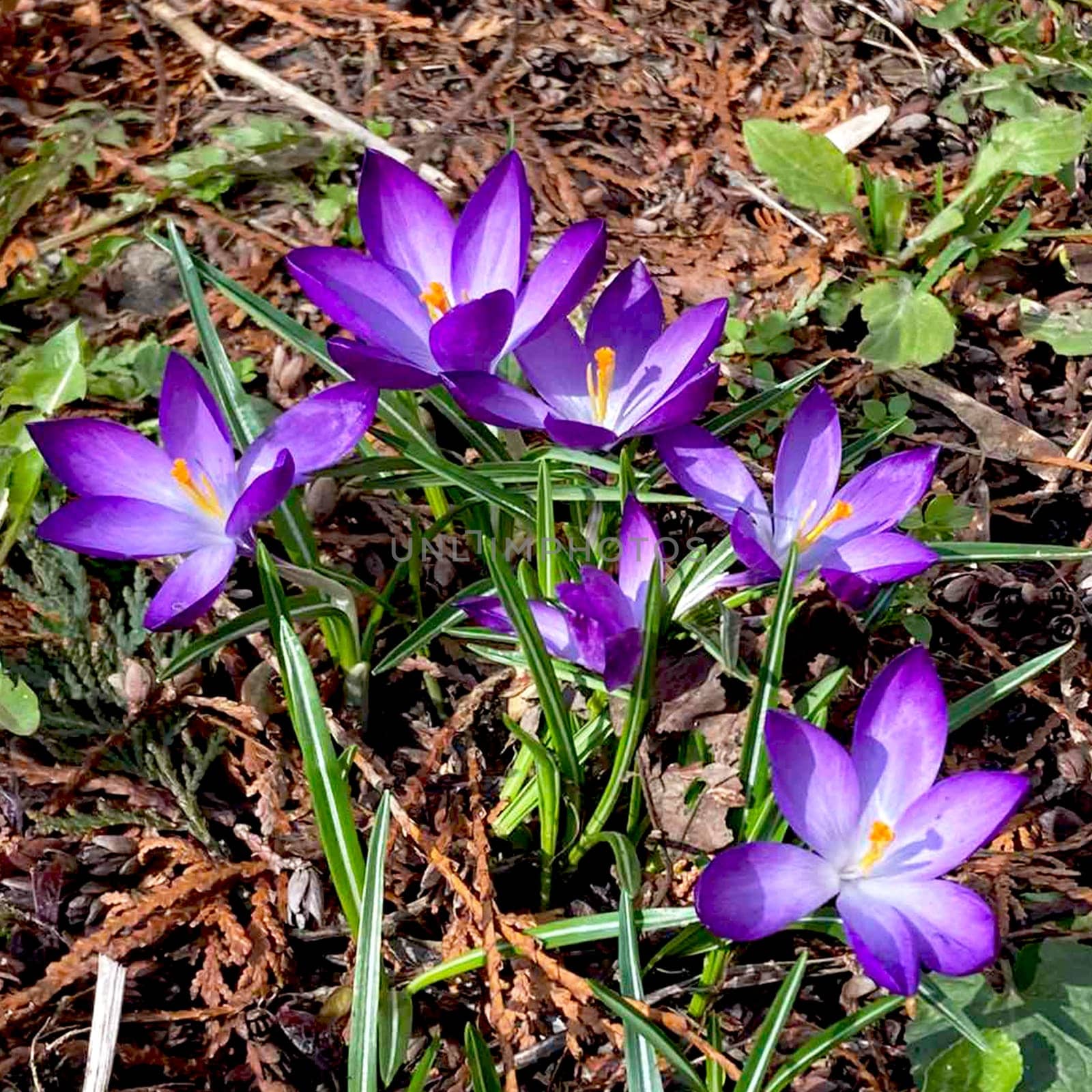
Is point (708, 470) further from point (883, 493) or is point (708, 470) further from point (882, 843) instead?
point (882, 843)

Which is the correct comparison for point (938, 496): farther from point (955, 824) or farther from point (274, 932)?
point (274, 932)

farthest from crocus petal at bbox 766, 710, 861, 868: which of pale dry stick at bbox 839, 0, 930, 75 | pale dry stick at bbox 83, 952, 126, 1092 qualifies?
pale dry stick at bbox 839, 0, 930, 75

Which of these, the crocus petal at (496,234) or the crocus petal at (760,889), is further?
the crocus petal at (496,234)

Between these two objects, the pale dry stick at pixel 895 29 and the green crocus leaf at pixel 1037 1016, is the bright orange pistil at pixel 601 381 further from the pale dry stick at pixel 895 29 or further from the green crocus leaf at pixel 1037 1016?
the pale dry stick at pixel 895 29

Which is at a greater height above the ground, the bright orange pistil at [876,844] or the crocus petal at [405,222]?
the crocus petal at [405,222]

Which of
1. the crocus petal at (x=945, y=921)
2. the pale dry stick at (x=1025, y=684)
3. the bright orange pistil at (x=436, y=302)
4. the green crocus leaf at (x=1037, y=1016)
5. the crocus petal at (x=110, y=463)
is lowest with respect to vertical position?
the green crocus leaf at (x=1037, y=1016)

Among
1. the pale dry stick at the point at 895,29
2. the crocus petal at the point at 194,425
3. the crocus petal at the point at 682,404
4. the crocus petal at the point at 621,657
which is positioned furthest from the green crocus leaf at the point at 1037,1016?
the pale dry stick at the point at 895,29

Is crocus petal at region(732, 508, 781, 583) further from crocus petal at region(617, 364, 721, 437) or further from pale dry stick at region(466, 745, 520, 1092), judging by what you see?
pale dry stick at region(466, 745, 520, 1092)
